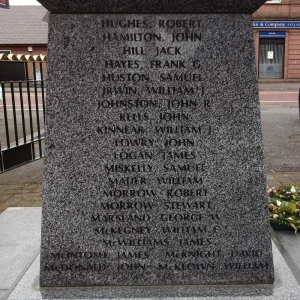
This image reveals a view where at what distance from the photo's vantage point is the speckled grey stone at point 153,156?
2693 mm

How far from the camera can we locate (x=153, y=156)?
2799 mm

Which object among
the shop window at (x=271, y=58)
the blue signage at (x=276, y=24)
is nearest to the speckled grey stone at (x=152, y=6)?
the blue signage at (x=276, y=24)

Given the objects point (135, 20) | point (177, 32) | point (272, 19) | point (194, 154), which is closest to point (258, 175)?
point (194, 154)

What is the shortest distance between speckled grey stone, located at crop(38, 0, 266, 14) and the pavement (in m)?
3.25

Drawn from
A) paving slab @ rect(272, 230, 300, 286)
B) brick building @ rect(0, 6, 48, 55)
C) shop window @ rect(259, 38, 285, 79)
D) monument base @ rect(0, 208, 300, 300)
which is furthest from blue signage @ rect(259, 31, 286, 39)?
monument base @ rect(0, 208, 300, 300)

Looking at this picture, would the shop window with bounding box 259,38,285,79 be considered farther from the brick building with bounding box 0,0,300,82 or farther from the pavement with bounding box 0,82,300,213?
the pavement with bounding box 0,82,300,213

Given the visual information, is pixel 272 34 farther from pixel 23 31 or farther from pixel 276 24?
pixel 23 31

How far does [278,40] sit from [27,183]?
2670cm

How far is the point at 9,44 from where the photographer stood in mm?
35750

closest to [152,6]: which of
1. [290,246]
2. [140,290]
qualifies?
[140,290]

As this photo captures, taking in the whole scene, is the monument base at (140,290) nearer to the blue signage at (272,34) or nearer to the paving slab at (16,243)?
the paving slab at (16,243)

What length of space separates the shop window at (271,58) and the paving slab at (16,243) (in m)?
28.3

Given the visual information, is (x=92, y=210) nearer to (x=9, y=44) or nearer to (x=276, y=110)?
(x=276, y=110)

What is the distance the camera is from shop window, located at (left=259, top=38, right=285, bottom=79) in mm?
30234
